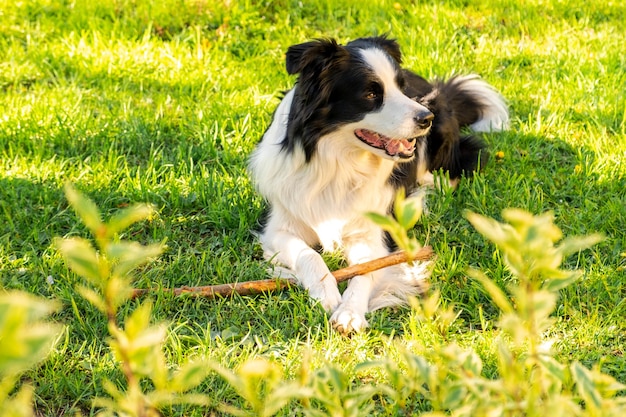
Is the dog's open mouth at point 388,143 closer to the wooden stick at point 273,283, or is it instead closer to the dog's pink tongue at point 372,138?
the dog's pink tongue at point 372,138

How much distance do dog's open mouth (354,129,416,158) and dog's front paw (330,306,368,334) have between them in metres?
0.79

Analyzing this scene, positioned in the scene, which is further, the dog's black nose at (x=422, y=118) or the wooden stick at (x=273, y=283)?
the dog's black nose at (x=422, y=118)

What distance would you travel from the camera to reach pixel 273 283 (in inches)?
119

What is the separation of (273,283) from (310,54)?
3.19 feet

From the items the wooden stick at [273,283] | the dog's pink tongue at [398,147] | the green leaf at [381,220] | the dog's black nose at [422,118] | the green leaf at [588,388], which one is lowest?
the wooden stick at [273,283]

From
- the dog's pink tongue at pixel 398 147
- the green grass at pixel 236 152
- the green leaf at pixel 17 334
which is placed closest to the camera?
the green leaf at pixel 17 334

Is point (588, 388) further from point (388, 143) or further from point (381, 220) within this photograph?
point (388, 143)

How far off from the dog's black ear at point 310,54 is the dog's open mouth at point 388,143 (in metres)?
0.36

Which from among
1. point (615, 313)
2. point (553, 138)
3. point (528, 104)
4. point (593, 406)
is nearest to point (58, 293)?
point (615, 313)

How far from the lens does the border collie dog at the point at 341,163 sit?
3107 millimetres

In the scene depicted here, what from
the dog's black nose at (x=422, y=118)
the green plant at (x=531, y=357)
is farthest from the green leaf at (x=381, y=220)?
the dog's black nose at (x=422, y=118)

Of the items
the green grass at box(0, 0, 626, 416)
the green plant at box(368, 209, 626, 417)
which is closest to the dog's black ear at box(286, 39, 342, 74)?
the green grass at box(0, 0, 626, 416)

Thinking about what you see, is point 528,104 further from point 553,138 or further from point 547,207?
point 547,207

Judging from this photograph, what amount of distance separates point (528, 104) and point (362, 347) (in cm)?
259
